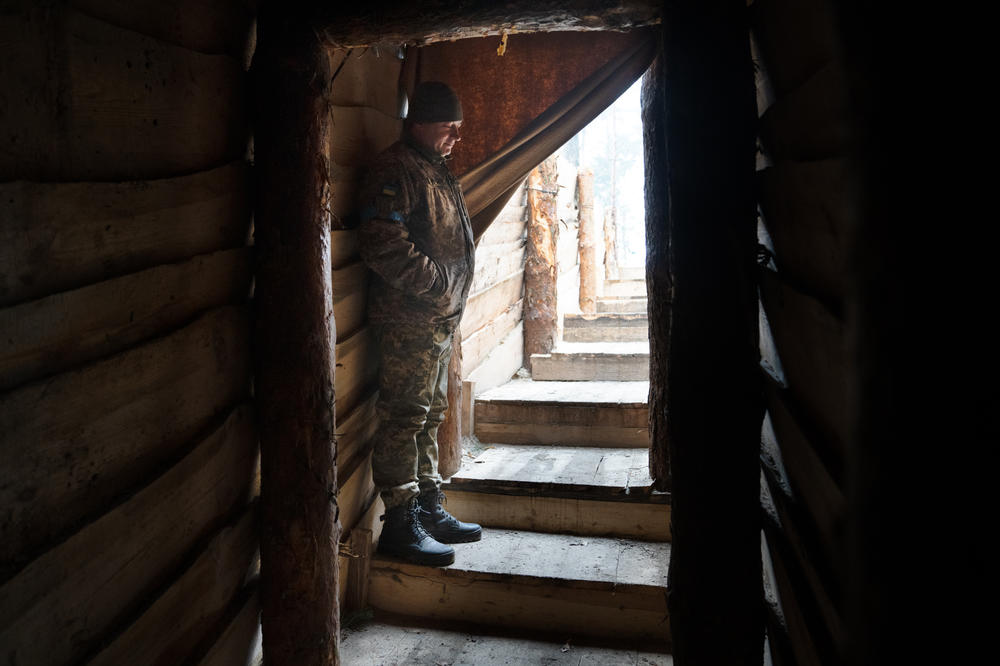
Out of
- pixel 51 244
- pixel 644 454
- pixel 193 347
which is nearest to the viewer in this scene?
pixel 51 244

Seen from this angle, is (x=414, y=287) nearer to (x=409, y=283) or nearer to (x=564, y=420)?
(x=409, y=283)

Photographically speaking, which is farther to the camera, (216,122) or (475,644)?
(475,644)

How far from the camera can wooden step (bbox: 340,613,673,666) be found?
3074mm

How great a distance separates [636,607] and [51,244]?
8.98ft

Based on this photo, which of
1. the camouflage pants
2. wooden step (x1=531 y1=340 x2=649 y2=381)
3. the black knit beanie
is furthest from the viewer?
wooden step (x1=531 y1=340 x2=649 y2=381)

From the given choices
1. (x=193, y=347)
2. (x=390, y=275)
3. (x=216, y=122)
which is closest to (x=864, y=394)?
(x=193, y=347)

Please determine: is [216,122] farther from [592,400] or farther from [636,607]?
[592,400]

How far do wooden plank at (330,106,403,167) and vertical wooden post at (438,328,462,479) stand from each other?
3.57 ft

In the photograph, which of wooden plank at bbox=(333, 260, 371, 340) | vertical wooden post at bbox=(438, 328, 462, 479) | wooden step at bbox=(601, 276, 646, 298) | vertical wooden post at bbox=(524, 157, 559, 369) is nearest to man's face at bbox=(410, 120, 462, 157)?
wooden plank at bbox=(333, 260, 371, 340)

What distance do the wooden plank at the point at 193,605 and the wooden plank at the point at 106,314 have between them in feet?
2.24

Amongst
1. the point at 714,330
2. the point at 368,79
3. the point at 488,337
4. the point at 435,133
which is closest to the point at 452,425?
the point at 488,337

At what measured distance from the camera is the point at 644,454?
4.52 metres

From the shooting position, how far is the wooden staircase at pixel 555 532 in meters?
3.31

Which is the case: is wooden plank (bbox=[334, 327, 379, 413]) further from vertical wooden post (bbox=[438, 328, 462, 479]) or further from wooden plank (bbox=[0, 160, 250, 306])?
wooden plank (bbox=[0, 160, 250, 306])
